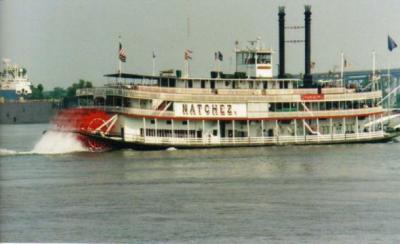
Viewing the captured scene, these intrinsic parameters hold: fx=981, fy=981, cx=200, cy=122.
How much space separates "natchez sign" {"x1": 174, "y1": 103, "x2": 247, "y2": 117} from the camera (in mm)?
41031

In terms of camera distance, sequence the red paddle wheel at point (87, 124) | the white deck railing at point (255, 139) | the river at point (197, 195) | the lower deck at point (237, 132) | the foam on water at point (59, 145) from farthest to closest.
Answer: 1. the white deck railing at point (255, 139)
2. the lower deck at point (237, 132)
3. the foam on water at point (59, 145)
4. the red paddle wheel at point (87, 124)
5. the river at point (197, 195)

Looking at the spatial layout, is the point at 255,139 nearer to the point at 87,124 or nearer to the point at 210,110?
the point at 210,110

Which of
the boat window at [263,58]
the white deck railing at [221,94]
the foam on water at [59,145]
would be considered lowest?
the foam on water at [59,145]

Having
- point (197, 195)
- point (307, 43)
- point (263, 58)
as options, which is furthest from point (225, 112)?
point (197, 195)

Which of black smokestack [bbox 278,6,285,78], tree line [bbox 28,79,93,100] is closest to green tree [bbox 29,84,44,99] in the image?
tree line [bbox 28,79,93,100]

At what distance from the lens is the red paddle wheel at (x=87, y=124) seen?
39.1 meters

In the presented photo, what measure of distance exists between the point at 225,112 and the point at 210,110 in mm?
845

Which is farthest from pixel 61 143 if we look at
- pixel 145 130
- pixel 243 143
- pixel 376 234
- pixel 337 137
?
pixel 376 234

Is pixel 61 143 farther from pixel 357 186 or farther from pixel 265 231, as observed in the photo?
pixel 265 231

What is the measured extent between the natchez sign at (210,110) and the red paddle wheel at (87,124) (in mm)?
3245

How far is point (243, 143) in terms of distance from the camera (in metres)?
42.8

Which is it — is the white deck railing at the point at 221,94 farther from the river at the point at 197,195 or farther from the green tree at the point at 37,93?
the green tree at the point at 37,93

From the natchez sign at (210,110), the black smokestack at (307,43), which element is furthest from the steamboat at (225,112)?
the black smokestack at (307,43)

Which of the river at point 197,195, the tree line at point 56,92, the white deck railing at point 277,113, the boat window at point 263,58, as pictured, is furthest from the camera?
the tree line at point 56,92
